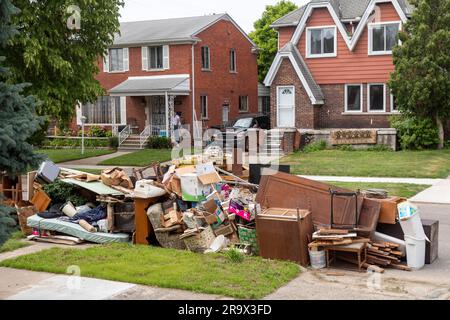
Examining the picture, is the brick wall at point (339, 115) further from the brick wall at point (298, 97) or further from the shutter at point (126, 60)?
the shutter at point (126, 60)

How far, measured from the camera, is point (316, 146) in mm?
31797

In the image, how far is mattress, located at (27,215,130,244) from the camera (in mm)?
13156

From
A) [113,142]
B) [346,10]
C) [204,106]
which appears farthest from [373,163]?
[113,142]

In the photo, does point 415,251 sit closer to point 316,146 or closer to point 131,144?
point 316,146

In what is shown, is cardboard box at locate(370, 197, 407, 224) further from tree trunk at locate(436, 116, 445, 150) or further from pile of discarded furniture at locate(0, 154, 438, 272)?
tree trunk at locate(436, 116, 445, 150)

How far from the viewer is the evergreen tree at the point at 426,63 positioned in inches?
1107

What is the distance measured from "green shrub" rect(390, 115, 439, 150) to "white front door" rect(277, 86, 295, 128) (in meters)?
6.05

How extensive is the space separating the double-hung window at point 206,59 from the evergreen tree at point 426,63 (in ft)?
45.8

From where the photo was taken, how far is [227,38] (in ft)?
139

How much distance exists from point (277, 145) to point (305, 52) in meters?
6.37

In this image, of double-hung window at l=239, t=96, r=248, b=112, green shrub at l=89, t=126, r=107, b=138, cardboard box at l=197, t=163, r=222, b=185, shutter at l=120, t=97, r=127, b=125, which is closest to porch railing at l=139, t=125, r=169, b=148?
shutter at l=120, t=97, r=127, b=125

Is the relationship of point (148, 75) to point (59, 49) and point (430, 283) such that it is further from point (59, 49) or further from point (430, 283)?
point (430, 283)

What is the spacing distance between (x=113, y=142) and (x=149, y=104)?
4.19 meters
